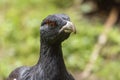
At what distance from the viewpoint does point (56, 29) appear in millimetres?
4301

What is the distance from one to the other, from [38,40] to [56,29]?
286 cm

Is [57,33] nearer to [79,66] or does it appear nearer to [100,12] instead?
[79,66]

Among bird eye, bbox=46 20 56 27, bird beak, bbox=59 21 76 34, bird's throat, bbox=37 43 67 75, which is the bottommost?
bird's throat, bbox=37 43 67 75

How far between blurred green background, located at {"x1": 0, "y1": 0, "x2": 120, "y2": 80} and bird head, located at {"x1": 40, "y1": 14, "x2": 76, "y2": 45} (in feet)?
7.14

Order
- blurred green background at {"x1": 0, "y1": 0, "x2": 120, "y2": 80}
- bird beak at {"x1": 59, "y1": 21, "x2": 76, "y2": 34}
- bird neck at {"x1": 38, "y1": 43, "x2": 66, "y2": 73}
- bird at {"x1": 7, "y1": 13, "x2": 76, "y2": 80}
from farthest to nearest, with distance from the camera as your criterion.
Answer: blurred green background at {"x1": 0, "y1": 0, "x2": 120, "y2": 80}, bird neck at {"x1": 38, "y1": 43, "x2": 66, "y2": 73}, bird at {"x1": 7, "y1": 13, "x2": 76, "y2": 80}, bird beak at {"x1": 59, "y1": 21, "x2": 76, "y2": 34}

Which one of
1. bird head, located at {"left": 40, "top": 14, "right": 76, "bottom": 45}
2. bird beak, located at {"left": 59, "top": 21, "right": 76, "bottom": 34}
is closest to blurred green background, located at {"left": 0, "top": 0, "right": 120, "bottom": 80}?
bird head, located at {"left": 40, "top": 14, "right": 76, "bottom": 45}

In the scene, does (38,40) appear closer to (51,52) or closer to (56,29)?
(51,52)

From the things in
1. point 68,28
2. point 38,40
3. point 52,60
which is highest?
point 38,40

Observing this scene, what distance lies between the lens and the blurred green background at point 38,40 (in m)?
6.75

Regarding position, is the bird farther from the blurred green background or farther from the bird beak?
the blurred green background

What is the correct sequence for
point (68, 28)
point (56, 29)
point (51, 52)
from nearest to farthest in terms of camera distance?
point (68, 28) → point (56, 29) → point (51, 52)

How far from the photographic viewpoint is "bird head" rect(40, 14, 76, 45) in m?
4.22

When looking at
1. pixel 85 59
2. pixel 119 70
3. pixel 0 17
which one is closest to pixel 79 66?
pixel 85 59

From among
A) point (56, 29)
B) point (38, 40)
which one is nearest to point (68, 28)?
point (56, 29)
